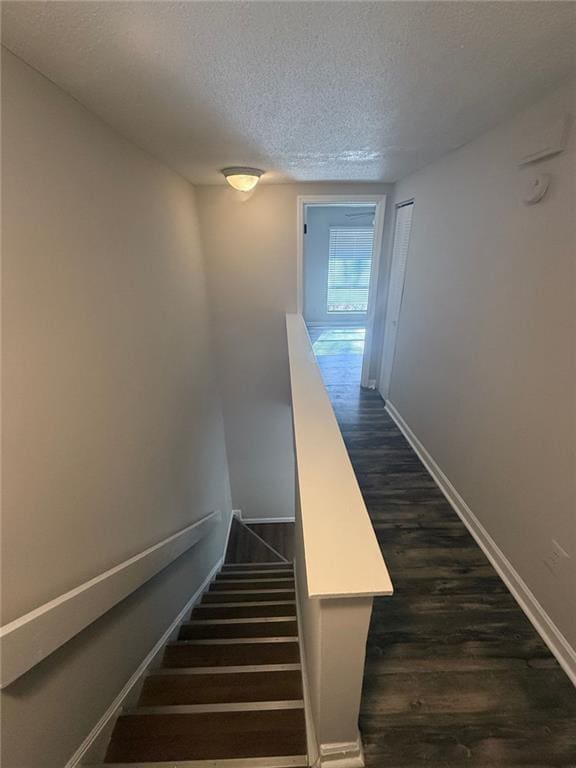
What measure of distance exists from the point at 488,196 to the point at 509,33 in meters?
1.04

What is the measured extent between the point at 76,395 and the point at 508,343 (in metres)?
1.99

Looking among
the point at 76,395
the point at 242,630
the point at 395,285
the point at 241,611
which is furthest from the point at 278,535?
the point at 76,395

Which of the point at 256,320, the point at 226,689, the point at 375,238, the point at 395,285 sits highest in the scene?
the point at 375,238

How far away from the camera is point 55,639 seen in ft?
3.69

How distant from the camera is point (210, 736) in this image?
4.42 ft

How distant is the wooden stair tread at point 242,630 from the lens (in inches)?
81.5

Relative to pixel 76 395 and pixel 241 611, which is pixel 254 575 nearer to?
pixel 241 611

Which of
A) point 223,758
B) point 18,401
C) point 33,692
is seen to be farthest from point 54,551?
point 223,758

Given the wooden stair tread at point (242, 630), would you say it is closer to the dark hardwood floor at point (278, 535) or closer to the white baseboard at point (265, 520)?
the dark hardwood floor at point (278, 535)

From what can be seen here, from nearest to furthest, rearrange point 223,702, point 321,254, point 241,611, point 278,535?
point 223,702 < point 241,611 < point 278,535 < point 321,254

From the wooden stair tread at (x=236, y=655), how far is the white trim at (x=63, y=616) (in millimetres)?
509

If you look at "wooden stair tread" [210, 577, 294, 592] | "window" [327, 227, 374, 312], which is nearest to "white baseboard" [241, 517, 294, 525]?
"wooden stair tread" [210, 577, 294, 592]

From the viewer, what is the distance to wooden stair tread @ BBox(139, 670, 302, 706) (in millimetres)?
1556

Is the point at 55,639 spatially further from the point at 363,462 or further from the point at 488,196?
the point at 488,196
